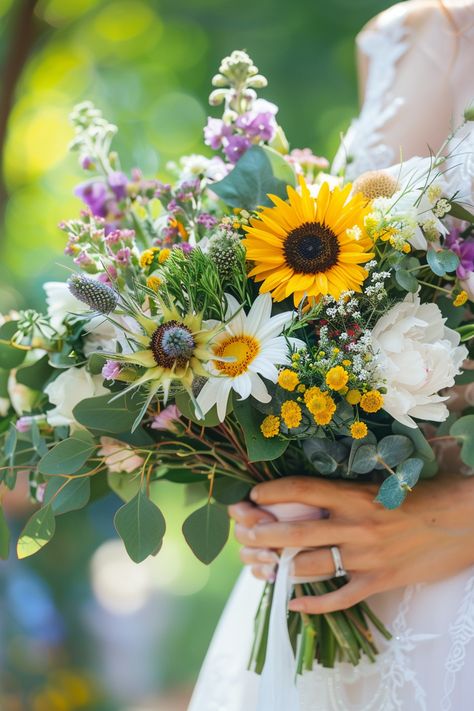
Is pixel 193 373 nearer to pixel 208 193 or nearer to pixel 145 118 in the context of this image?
pixel 208 193

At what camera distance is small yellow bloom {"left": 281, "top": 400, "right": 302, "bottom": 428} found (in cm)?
75

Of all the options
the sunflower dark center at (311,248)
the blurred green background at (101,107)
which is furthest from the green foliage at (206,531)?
the blurred green background at (101,107)

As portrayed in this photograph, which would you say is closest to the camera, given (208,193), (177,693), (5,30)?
(208,193)

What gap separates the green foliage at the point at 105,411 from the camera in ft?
2.66

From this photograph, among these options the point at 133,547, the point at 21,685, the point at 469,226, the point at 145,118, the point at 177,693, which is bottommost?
the point at 177,693

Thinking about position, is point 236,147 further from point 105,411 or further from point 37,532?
point 37,532

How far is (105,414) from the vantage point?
81 centimetres

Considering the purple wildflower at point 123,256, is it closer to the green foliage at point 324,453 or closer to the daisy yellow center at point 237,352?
the daisy yellow center at point 237,352

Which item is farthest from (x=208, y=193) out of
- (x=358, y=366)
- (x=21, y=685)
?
(x=21, y=685)

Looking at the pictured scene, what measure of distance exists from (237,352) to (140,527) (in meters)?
0.22

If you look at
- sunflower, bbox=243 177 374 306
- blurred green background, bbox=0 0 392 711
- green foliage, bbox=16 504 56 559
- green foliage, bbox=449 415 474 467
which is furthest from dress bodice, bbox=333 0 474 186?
blurred green background, bbox=0 0 392 711

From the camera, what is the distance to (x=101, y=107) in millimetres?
3188

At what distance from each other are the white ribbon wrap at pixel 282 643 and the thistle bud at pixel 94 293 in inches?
15.0

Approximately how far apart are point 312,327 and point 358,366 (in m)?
0.09
